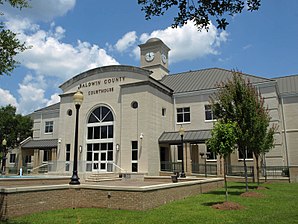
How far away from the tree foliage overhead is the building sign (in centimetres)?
1653

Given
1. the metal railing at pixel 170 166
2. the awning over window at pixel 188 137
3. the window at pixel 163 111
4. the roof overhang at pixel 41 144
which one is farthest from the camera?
the roof overhang at pixel 41 144

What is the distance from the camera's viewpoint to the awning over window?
29.9m

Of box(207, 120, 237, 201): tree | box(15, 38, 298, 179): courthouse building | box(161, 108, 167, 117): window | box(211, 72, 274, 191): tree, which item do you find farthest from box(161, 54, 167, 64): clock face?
box(207, 120, 237, 201): tree

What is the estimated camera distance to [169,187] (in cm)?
1352

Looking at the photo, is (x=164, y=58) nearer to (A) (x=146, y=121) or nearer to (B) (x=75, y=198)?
(A) (x=146, y=121)

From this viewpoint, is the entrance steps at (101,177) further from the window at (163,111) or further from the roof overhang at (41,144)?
the roof overhang at (41,144)

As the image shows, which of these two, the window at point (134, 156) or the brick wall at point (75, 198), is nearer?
the brick wall at point (75, 198)

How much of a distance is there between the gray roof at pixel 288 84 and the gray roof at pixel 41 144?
28963 mm

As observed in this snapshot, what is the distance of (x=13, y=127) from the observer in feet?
148

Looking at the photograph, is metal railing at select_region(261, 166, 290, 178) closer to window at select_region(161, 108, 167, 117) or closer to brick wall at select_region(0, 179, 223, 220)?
window at select_region(161, 108, 167, 117)

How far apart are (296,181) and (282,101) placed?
38.0 ft

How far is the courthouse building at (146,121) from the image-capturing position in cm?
3006

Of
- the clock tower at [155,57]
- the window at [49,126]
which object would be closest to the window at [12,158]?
the window at [49,126]

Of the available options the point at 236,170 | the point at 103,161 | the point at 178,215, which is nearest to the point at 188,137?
the point at 236,170
